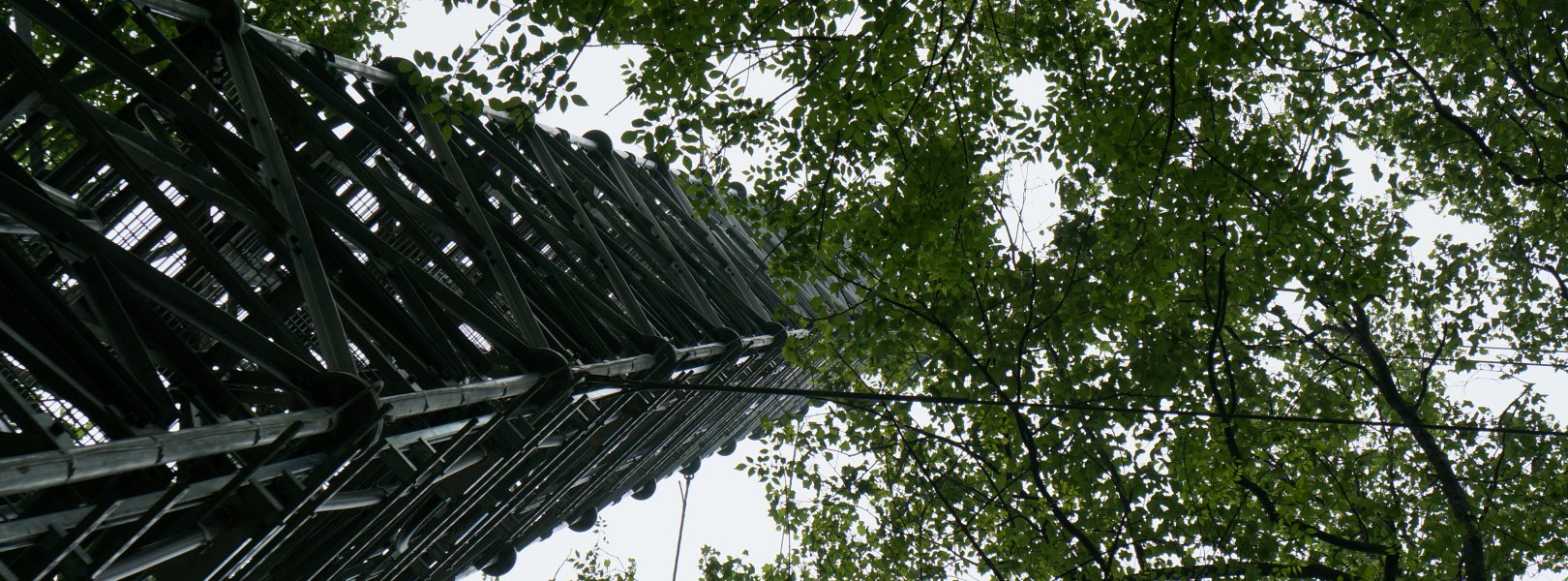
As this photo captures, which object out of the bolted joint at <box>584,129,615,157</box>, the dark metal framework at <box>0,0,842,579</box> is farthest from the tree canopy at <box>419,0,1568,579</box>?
the bolted joint at <box>584,129,615,157</box>

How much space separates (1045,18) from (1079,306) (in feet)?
7.53

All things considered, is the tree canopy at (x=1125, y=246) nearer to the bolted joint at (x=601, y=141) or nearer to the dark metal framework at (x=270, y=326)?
the dark metal framework at (x=270, y=326)

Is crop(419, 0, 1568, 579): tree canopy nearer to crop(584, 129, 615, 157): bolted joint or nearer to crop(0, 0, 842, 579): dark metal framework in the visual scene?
crop(0, 0, 842, 579): dark metal framework

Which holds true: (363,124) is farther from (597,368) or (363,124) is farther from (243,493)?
(243,493)

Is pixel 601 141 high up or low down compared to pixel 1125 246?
up

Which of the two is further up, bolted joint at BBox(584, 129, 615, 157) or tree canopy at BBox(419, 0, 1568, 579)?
bolted joint at BBox(584, 129, 615, 157)

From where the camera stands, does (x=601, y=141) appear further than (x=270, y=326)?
Yes

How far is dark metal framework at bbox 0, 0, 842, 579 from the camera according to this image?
362cm

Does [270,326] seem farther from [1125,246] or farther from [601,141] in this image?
[601,141]

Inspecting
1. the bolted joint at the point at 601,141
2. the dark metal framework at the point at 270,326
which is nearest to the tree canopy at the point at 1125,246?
the dark metal framework at the point at 270,326

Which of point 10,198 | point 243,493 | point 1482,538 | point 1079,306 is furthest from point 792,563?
point 10,198

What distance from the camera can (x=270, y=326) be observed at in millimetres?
4418

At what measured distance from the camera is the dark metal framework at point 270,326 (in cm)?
362

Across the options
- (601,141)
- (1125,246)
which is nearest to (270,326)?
(1125,246)
